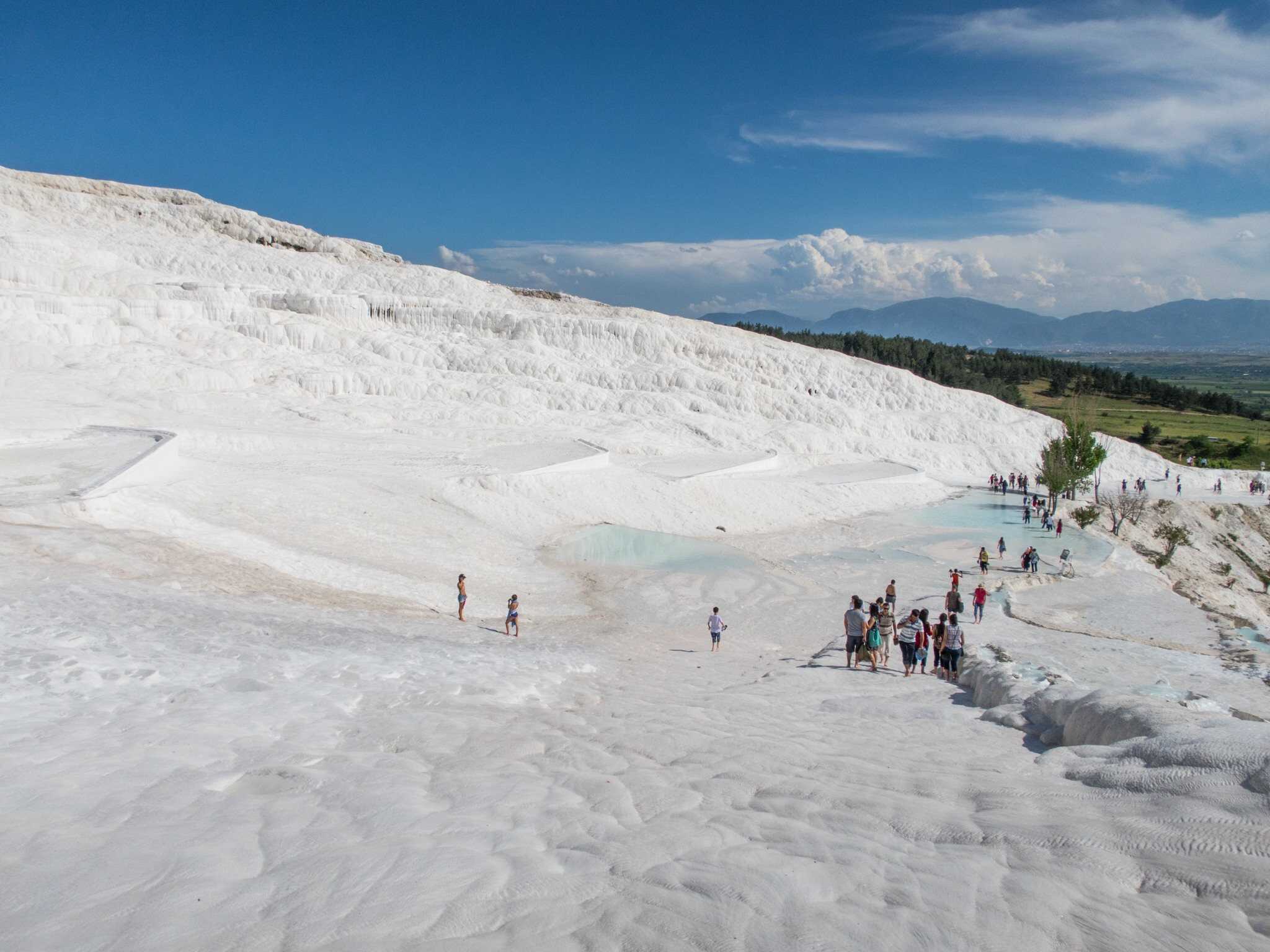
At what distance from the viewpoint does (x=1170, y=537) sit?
29.7 m

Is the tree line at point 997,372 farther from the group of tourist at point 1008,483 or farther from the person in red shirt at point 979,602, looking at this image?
the person in red shirt at point 979,602

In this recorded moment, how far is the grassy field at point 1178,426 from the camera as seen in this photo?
177 ft

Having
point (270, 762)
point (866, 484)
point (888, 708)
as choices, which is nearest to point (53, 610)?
point (270, 762)

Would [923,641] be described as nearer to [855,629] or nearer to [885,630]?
[885,630]

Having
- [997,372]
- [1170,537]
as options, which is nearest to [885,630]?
[1170,537]

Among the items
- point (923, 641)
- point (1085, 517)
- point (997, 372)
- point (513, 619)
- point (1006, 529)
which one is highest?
point (997, 372)

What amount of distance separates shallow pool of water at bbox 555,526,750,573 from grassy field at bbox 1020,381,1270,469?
25422 mm

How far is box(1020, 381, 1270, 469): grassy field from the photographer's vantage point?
5397cm

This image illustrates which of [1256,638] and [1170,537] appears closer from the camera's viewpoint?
A: [1256,638]

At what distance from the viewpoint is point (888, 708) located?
8.88m

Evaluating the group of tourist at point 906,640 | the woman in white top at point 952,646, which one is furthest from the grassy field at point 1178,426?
the woman in white top at point 952,646

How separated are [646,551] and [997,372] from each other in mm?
71168

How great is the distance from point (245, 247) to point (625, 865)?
65.3 m

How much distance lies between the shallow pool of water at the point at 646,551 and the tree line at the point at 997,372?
53.4m
